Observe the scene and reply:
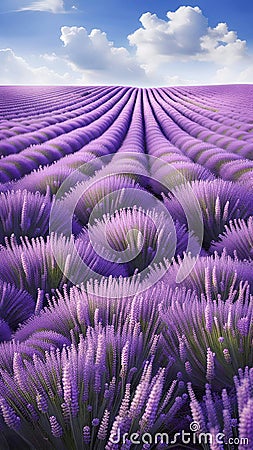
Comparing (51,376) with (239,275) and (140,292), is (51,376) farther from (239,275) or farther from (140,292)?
(239,275)

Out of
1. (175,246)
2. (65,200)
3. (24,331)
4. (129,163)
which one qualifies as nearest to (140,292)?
(24,331)

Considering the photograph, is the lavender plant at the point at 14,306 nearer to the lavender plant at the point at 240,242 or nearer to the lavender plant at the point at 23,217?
the lavender plant at the point at 23,217

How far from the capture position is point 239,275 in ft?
6.07

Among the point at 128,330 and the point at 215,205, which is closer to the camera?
the point at 128,330

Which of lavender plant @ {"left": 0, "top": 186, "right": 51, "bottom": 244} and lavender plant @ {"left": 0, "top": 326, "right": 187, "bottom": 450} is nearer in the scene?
lavender plant @ {"left": 0, "top": 326, "right": 187, "bottom": 450}

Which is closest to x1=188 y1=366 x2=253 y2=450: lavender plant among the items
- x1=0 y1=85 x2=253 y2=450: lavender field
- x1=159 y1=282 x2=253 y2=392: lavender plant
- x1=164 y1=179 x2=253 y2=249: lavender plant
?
x1=0 y1=85 x2=253 y2=450: lavender field

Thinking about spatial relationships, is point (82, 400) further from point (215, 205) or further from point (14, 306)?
point (215, 205)

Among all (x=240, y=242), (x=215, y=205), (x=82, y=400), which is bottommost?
(x=82, y=400)

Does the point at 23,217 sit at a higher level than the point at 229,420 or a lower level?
higher

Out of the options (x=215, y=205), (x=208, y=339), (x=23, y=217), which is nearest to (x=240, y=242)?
(x=215, y=205)

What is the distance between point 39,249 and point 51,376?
3.40 ft

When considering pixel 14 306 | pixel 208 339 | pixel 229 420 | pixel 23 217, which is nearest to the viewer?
pixel 229 420

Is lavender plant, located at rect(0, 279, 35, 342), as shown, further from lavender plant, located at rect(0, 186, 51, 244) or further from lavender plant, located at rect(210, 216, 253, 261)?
lavender plant, located at rect(210, 216, 253, 261)

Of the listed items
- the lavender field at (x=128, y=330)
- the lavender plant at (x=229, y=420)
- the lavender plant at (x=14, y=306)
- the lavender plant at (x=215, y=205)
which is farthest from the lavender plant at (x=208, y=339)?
the lavender plant at (x=215, y=205)
